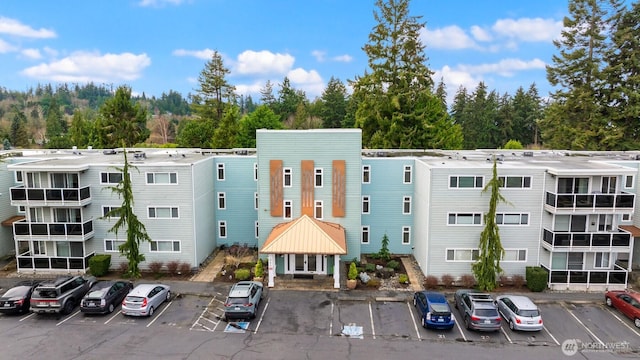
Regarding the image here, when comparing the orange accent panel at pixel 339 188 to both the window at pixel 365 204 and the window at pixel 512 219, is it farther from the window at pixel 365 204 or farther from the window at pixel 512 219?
the window at pixel 512 219

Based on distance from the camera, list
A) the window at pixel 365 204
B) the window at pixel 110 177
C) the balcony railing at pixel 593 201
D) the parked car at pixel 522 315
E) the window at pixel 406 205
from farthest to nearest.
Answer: the window at pixel 365 204
the window at pixel 406 205
the window at pixel 110 177
the balcony railing at pixel 593 201
the parked car at pixel 522 315

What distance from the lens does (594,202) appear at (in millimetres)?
23688

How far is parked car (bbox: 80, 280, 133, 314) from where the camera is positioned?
20.7 meters

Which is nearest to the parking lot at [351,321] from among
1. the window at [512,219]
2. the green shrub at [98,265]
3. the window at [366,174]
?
the green shrub at [98,265]

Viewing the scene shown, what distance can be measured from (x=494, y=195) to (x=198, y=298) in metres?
18.5

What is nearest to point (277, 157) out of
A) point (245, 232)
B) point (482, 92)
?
point (245, 232)

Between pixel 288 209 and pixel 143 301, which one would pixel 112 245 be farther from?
pixel 288 209

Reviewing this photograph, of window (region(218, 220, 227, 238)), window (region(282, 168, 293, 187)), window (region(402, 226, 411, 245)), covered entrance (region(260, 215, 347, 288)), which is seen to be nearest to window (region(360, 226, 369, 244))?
window (region(402, 226, 411, 245))

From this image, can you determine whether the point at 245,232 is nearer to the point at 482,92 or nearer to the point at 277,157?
the point at 277,157

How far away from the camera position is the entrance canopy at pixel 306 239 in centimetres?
2445

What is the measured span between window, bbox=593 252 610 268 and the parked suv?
3102cm

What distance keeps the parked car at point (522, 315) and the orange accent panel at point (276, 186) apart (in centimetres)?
1528

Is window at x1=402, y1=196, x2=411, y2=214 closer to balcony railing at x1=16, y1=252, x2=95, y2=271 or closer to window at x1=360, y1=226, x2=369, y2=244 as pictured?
window at x1=360, y1=226, x2=369, y2=244

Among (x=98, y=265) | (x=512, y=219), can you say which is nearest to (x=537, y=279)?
(x=512, y=219)
